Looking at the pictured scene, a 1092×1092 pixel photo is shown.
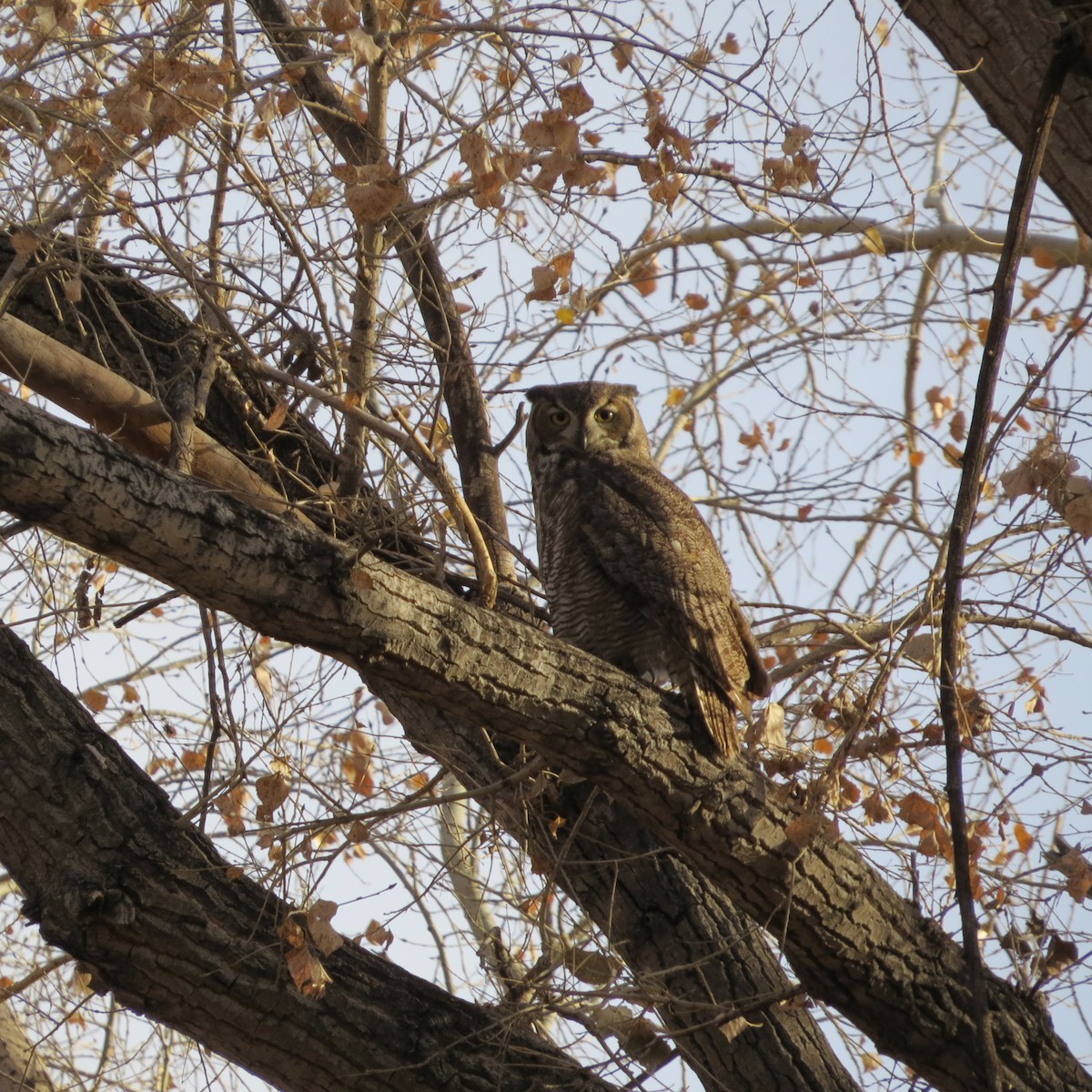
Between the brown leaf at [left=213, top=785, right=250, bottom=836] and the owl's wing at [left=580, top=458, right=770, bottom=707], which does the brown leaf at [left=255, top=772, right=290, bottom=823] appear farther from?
the owl's wing at [left=580, top=458, right=770, bottom=707]

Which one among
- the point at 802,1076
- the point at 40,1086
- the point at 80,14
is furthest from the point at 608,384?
the point at 40,1086

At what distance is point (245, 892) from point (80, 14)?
284 centimetres

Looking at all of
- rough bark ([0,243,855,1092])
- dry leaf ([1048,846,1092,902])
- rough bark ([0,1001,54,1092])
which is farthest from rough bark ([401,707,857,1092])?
rough bark ([0,1001,54,1092])

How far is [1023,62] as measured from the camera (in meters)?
2.48

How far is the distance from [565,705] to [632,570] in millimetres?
1204

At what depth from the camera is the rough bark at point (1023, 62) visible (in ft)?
8.02

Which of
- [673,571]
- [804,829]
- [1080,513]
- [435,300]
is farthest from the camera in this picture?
[435,300]

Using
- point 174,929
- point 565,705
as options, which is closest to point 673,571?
point 565,705

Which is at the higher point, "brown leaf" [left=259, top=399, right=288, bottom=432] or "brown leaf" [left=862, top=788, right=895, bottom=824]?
"brown leaf" [left=259, top=399, right=288, bottom=432]

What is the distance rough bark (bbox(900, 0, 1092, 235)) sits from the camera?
2445mm

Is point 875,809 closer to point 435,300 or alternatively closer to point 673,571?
point 673,571

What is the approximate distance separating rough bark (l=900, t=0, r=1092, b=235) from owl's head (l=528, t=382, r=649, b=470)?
7.60 feet

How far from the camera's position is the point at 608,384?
491 centimetres

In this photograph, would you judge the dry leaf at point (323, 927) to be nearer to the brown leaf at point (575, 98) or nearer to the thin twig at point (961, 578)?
the thin twig at point (961, 578)
